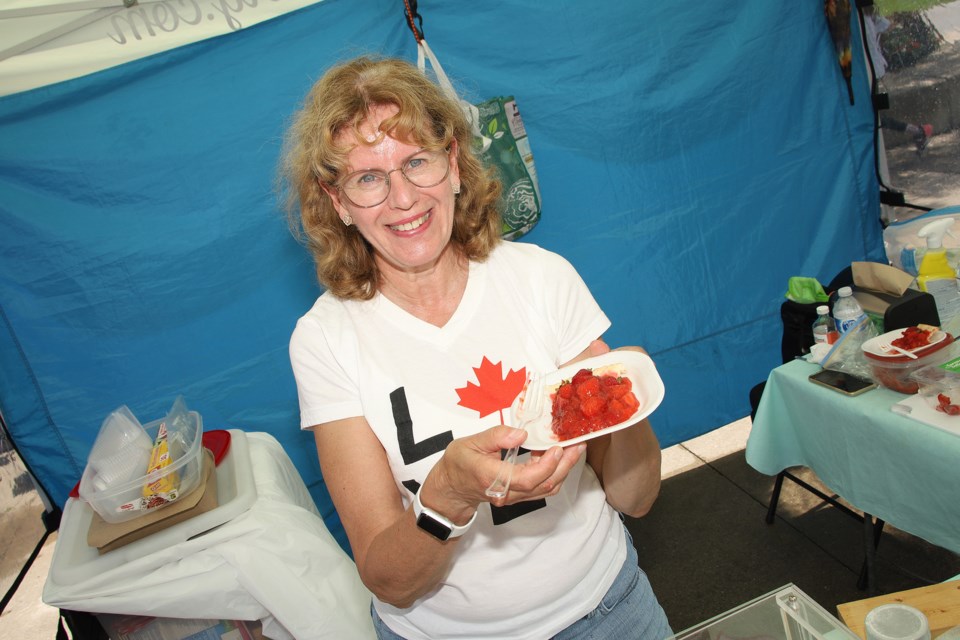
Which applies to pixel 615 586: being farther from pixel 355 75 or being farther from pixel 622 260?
pixel 622 260

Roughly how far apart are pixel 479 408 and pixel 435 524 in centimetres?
30

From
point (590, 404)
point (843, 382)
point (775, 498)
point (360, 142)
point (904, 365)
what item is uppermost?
point (360, 142)

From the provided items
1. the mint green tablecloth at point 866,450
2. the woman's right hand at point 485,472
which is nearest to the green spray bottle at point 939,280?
the mint green tablecloth at point 866,450

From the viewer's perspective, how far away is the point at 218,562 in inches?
70.6

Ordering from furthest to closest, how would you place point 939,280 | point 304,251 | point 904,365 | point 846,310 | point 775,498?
point 775,498 → point 304,251 → point 846,310 → point 939,280 → point 904,365

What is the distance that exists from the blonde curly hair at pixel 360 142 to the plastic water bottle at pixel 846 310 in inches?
63.8

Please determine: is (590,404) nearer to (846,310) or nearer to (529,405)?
(529,405)

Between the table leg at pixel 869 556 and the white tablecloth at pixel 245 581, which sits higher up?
the white tablecloth at pixel 245 581

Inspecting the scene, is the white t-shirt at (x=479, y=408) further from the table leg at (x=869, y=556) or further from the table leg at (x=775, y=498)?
the table leg at (x=775, y=498)

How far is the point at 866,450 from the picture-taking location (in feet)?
7.28

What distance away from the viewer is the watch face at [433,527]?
118 centimetres

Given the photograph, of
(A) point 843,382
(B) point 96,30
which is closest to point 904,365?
(A) point 843,382

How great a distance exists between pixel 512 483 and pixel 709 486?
2723 mm

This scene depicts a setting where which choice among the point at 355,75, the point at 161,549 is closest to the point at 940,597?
the point at 355,75
